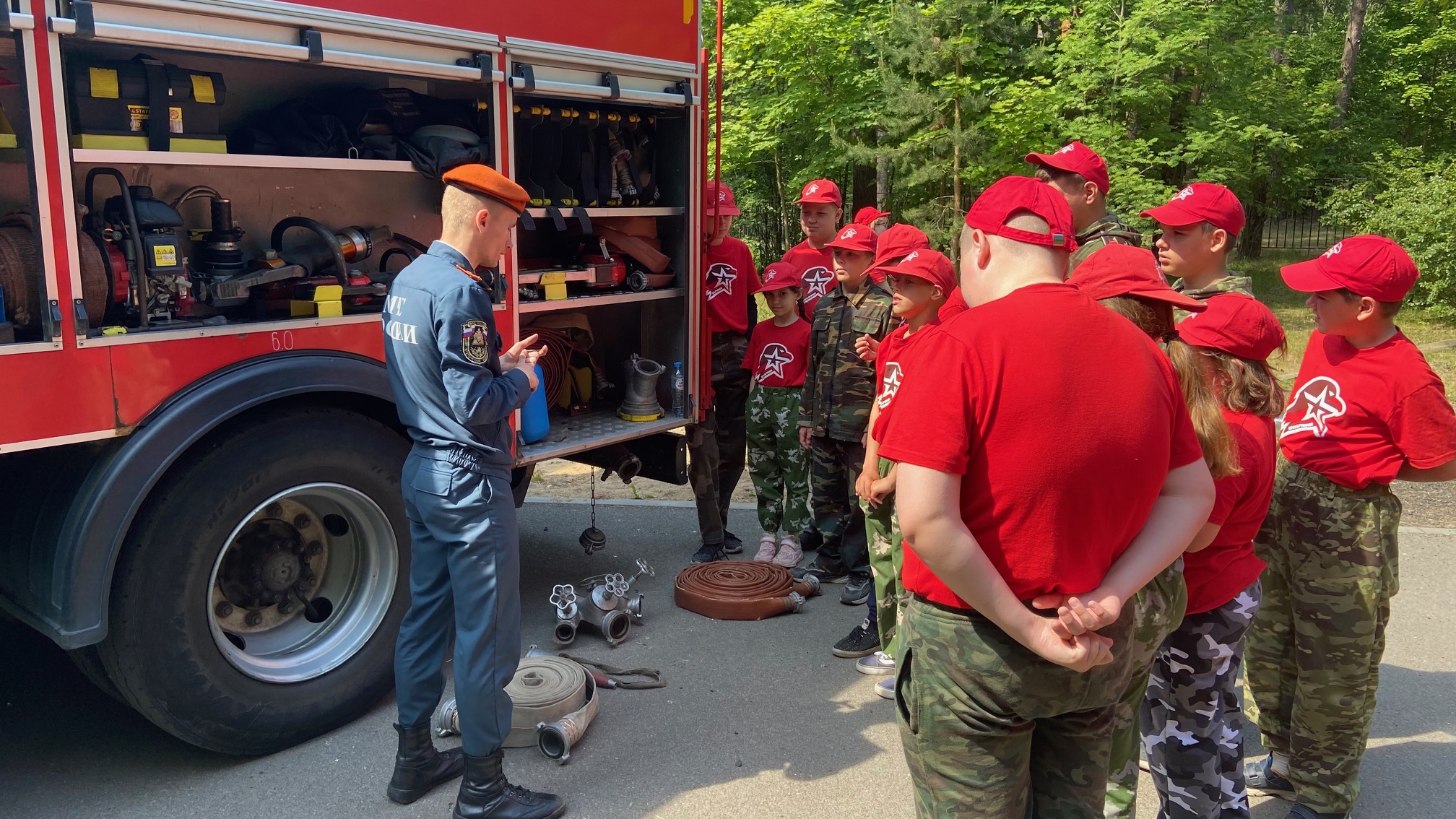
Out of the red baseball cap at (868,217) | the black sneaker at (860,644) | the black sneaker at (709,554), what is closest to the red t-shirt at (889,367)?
the black sneaker at (860,644)

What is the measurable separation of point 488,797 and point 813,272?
3.65 m

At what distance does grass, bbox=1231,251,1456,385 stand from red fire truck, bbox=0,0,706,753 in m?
5.40

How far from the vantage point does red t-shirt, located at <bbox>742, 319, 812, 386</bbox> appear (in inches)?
222

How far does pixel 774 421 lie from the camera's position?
18.8 ft

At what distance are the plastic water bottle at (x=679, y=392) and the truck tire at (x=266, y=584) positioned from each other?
1.76 meters

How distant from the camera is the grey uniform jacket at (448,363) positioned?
298cm

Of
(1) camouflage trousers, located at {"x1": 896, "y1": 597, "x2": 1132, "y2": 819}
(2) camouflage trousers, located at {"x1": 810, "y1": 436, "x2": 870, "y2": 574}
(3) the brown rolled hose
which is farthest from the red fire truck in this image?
(1) camouflage trousers, located at {"x1": 896, "y1": 597, "x2": 1132, "y2": 819}

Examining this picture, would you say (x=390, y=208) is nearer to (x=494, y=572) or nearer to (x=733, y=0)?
(x=494, y=572)

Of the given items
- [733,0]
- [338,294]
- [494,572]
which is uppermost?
[733,0]

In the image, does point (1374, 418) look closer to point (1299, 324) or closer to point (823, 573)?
point (823, 573)

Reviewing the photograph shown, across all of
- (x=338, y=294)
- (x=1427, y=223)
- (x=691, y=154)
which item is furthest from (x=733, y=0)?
(x=338, y=294)

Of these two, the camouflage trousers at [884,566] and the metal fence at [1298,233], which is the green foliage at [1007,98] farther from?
the camouflage trousers at [884,566]

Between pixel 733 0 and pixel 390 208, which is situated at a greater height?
pixel 733 0

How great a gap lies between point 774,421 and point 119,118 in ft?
11.3
